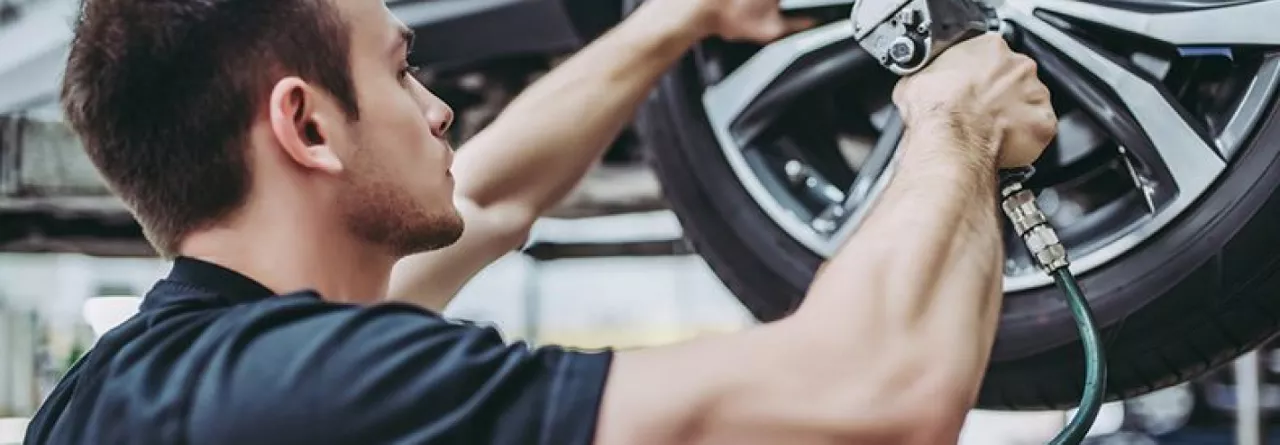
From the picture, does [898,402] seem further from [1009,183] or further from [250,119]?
[250,119]

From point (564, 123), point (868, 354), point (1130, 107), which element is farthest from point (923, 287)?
point (564, 123)

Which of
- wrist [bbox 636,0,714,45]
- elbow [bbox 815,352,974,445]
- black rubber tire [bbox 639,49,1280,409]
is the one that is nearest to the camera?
elbow [bbox 815,352,974,445]

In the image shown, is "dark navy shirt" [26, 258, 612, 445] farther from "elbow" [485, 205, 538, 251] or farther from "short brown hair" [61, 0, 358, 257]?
"elbow" [485, 205, 538, 251]

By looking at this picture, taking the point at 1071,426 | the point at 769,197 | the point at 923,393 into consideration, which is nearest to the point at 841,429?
the point at 923,393

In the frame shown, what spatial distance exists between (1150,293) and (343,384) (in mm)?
541

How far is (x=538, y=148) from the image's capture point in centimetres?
108

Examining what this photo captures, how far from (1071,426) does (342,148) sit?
1.24 feet

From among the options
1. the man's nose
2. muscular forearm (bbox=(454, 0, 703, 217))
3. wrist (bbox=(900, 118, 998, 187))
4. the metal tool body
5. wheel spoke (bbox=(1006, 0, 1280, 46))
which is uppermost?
the metal tool body

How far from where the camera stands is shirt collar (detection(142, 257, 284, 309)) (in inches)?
27.3

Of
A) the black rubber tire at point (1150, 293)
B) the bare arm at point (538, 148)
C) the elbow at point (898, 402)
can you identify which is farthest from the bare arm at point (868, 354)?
the bare arm at point (538, 148)

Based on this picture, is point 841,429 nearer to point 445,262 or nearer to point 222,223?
point 222,223

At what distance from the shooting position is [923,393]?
0.61 meters

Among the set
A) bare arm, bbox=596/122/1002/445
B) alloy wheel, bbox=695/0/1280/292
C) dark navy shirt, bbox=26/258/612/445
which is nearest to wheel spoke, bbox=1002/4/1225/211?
alloy wheel, bbox=695/0/1280/292

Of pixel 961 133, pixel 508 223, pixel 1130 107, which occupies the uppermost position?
pixel 961 133
